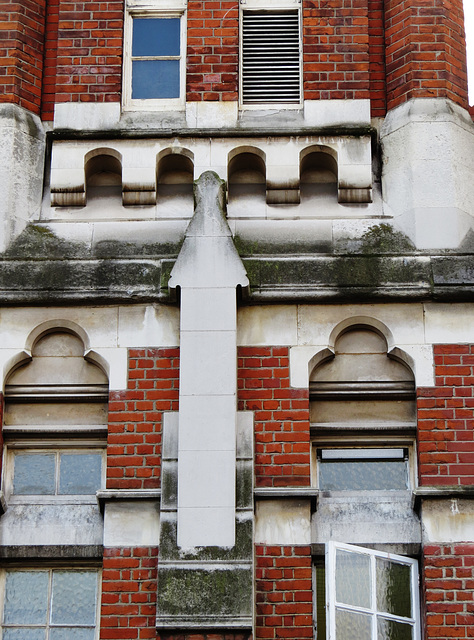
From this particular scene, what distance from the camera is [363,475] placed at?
10789mm

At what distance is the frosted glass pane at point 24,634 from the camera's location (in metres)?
10.2

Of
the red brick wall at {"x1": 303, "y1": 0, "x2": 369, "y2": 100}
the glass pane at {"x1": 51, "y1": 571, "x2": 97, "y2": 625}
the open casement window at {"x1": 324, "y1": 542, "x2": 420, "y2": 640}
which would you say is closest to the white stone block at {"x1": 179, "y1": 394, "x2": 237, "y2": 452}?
the open casement window at {"x1": 324, "y1": 542, "x2": 420, "y2": 640}

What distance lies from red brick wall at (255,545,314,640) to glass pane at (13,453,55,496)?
1.77 m

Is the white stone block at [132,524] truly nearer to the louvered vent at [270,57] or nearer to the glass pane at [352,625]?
the glass pane at [352,625]

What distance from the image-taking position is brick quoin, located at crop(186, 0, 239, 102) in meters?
11.9

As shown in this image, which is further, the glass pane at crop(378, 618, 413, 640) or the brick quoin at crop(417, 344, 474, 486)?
the brick quoin at crop(417, 344, 474, 486)

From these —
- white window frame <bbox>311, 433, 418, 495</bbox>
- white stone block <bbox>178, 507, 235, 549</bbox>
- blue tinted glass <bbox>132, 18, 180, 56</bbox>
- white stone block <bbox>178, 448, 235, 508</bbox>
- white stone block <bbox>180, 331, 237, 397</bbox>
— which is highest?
blue tinted glass <bbox>132, 18, 180, 56</bbox>

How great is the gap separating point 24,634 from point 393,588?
268 centimetres

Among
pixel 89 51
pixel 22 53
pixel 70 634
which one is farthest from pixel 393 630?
pixel 22 53

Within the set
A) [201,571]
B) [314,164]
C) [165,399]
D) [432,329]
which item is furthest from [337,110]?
[201,571]

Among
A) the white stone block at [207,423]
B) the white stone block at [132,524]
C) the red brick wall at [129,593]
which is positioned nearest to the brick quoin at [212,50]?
the white stone block at [207,423]

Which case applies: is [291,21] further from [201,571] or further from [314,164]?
[201,571]

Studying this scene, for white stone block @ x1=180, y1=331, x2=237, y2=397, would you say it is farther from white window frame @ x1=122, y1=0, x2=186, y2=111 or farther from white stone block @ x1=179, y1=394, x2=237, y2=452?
white window frame @ x1=122, y1=0, x2=186, y2=111

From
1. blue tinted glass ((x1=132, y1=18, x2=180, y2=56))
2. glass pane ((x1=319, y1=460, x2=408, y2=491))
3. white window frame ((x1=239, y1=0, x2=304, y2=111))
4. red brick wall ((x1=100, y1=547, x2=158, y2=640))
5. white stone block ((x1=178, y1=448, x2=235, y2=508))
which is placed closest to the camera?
red brick wall ((x1=100, y1=547, x2=158, y2=640))
